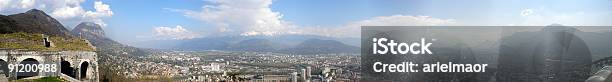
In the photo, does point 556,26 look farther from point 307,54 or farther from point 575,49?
point 307,54

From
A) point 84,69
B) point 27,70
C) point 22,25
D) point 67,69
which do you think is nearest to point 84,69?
point 84,69

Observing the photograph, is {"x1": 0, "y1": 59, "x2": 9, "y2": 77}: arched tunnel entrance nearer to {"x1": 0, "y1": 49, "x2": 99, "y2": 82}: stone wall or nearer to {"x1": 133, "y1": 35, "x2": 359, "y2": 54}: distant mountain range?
{"x1": 0, "y1": 49, "x2": 99, "y2": 82}: stone wall

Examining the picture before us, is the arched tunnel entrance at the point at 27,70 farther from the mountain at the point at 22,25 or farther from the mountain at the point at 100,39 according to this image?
the mountain at the point at 100,39

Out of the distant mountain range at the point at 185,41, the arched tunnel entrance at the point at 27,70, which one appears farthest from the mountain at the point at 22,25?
the arched tunnel entrance at the point at 27,70

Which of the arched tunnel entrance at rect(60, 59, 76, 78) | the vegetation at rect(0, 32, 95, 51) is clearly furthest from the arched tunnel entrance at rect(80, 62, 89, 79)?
the arched tunnel entrance at rect(60, 59, 76, 78)

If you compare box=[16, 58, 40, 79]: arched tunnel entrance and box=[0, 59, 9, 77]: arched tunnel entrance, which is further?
box=[16, 58, 40, 79]: arched tunnel entrance

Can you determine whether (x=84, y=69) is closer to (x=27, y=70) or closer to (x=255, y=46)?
(x=27, y=70)
